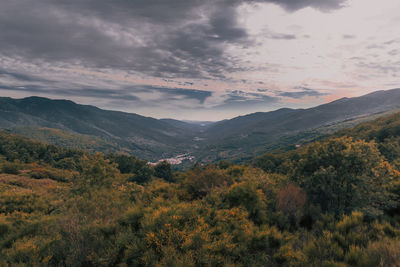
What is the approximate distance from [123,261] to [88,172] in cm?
1385

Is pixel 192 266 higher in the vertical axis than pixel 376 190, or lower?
lower

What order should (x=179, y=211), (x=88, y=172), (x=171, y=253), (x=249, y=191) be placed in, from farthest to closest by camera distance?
(x=88, y=172), (x=249, y=191), (x=179, y=211), (x=171, y=253)

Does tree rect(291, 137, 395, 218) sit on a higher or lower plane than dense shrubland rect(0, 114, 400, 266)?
higher

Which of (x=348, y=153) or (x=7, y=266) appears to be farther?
(x=348, y=153)

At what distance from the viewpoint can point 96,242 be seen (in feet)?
26.7

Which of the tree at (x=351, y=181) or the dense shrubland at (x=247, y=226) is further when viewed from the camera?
the tree at (x=351, y=181)

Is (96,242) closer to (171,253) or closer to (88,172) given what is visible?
(171,253)

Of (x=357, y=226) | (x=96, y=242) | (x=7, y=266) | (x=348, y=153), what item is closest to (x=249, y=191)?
(x=357, y=226)

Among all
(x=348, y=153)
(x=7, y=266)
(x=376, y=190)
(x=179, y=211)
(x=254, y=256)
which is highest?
(x=348, y=153)

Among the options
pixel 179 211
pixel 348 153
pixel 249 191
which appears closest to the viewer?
pixel 179 211

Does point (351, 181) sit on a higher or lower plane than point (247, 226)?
higher

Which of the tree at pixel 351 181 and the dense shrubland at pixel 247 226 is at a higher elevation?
the tree at pixel 351 181

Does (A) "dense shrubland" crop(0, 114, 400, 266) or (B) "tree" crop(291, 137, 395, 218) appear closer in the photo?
(A) "dense shrubland" crop(0, 114, 400, 266)

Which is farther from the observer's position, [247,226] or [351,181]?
[351,181]
